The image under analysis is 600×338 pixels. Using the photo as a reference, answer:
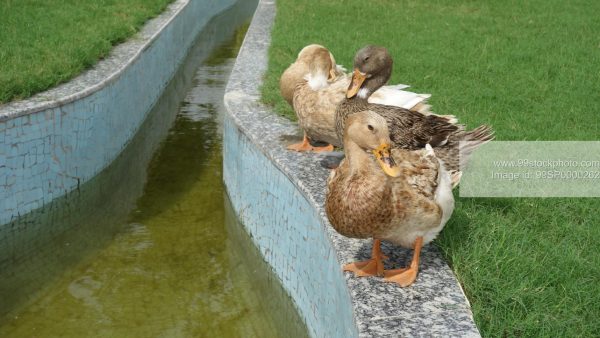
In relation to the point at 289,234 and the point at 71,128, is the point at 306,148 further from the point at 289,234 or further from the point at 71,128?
the point at 71,128

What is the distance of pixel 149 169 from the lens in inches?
403

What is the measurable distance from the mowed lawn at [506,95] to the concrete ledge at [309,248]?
240mm

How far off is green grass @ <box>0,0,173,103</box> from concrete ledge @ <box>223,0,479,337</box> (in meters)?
2.17

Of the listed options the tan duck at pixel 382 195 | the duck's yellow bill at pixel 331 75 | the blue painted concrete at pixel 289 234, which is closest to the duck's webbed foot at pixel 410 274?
the tan duck at pixel 382 195

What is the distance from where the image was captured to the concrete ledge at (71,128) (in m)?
8.05

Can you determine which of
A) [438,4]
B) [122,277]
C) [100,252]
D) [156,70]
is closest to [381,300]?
A: [122,277]

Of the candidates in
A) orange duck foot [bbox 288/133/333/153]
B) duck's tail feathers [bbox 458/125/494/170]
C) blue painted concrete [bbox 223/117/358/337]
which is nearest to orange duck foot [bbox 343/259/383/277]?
blue painted concrete [bbox 223/117/358/337]

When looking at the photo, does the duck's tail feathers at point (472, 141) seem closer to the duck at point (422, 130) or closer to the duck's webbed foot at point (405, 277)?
the duck at point (422, 130)

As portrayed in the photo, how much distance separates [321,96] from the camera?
6.70 metres

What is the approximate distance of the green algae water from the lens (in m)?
6.58

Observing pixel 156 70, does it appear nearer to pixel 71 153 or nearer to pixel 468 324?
pixel 71 153

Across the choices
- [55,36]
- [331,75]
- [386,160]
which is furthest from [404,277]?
[55,36]

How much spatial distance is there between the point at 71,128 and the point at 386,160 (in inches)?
218

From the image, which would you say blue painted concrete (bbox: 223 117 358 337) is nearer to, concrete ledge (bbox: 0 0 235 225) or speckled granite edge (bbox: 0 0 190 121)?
concrete ledge (bbox: 0 0 235 225)
